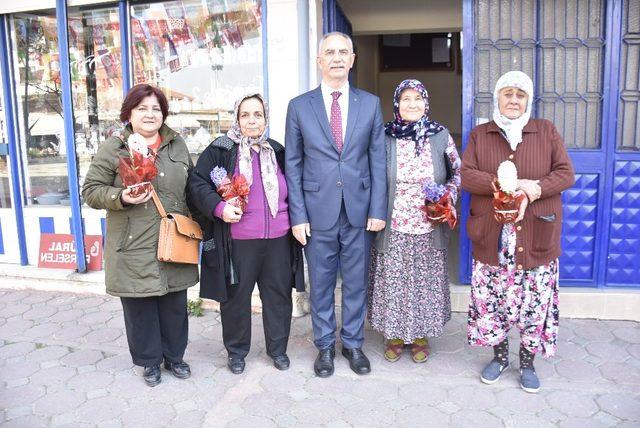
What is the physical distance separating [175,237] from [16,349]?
1694 mm

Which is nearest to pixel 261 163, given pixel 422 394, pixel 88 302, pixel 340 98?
pixel 340 98

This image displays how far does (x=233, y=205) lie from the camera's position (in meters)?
3.06

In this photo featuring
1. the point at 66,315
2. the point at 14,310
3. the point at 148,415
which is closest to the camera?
the point at 148,415

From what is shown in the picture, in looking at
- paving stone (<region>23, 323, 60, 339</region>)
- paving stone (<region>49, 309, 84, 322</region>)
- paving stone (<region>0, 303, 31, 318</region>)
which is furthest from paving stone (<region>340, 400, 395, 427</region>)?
paving stone (<region>0, 303, 31, 318</region>)

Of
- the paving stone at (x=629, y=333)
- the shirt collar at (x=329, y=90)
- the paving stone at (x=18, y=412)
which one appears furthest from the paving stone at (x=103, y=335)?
the paving stone at (x=629, y=333)

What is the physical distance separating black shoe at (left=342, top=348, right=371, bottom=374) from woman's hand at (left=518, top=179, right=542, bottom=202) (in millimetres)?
1374

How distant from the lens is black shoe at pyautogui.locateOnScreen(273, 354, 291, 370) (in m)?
3.45

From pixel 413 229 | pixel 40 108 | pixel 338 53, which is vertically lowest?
pixel 413 229

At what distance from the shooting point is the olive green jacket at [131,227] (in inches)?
119

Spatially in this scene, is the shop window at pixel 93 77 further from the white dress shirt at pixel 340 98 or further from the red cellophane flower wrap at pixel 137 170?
the white dress shirt at pixel 340 98

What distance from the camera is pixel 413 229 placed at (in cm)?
333

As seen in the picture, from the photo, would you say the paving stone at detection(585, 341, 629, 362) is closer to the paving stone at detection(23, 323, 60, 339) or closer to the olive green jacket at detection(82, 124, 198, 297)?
the olive green jacket at detection(82, 124, 198, 297)

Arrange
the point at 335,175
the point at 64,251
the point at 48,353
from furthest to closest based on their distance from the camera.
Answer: the point at 64,251
the point at 48,353
the point at 335,175

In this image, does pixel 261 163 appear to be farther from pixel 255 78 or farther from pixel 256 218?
pixel 255 78
